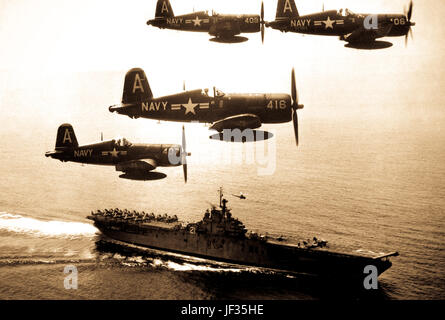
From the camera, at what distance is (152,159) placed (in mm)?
38531

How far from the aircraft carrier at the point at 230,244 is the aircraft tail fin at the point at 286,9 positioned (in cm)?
3298

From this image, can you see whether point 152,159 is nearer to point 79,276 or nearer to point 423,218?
point 79,276

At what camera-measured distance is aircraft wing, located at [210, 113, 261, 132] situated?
2895 cm

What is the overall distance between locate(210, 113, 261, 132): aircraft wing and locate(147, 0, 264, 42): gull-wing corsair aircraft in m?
6.65

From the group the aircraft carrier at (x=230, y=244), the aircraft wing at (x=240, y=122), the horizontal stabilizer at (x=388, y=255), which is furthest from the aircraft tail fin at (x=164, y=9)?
the horizontal stabilizer at (x=388, y=255)

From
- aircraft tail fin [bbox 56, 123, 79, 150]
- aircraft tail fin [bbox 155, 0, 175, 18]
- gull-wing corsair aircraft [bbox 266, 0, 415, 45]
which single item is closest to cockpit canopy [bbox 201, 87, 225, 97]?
gull-wing corsair aircraft [bbox 266, 0, 415, 45]

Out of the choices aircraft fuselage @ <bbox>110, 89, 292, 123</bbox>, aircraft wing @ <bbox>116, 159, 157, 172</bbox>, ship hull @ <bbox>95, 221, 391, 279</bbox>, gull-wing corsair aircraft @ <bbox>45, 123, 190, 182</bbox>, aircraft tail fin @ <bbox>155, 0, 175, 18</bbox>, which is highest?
aircraft tail fin @ <bbox>155, 0, 175, 18</bbox>

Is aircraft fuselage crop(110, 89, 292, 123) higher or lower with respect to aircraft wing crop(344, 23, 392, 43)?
lower

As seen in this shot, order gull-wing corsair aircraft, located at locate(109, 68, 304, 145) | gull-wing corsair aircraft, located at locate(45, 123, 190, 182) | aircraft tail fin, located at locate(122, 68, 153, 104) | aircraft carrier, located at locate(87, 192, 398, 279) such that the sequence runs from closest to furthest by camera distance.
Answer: gull-wing corsair aircraft, located at locate(109, 68, 304, 145) < aircraft tail fin, located at locate(122, 68, 153, 104) < gull-wing corsair aircraft, located at locate(45, 123, 190, 182) < aircraft carrier, located at locate(87, 192, 398, 279)

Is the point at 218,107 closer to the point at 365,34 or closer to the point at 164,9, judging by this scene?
the point at 164,9

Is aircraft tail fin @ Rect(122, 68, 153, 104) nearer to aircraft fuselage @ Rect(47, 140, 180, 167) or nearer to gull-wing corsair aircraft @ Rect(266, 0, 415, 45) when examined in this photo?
aircraft fuselage @ Rect(47, 140, 180, 167)

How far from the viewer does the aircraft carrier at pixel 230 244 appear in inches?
2137

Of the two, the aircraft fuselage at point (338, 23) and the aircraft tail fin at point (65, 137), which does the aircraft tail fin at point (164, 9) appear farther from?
the aircraft tail fin at point (65, 137)
